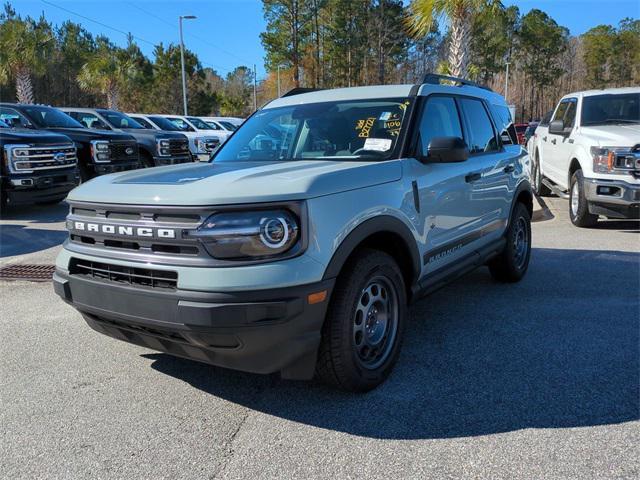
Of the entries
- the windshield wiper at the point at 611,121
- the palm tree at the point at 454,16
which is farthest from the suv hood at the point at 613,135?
the palm tree at the point at 454,16

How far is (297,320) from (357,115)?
190 cm

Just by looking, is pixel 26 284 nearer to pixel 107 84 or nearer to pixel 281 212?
pixel 281 212

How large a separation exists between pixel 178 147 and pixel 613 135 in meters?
10.6

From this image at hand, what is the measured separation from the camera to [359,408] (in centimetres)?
310

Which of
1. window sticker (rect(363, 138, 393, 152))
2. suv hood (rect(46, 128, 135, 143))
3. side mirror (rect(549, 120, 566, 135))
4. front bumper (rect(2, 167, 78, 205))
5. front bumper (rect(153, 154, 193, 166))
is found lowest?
front bumper (rect(2, 167, 78, 205))

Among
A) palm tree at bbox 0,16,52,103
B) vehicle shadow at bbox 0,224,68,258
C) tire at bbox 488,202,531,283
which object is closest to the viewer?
tire at bbox 488,202,531,283

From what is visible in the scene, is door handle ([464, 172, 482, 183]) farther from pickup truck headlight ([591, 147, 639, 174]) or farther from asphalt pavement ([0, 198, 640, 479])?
pickup truck headlight ([591, 147, 639, 174])

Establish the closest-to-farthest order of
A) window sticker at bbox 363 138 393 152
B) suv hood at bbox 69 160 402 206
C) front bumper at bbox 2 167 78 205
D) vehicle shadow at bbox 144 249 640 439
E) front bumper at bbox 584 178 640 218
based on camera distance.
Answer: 1. suv hood at bbox 69 160 402 206
2. vehicle shadow at bbox 144 249 640 439
3. window sticker at bbox 363 138 393 152
4. front bumper at bbox 584 178 640 218
5. front bumper at bbox 2 167 78 205

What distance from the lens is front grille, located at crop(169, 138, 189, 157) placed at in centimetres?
1452

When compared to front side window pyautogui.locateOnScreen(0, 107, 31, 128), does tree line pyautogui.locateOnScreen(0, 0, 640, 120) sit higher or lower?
higher

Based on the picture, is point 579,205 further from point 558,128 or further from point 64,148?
point 64,148

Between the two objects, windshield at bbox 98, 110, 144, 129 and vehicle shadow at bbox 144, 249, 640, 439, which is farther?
windshield at bbox 98, 110, 144, 129

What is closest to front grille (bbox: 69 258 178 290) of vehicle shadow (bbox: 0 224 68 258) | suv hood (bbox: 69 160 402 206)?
suv hood (bbox: 69 160 402 206)

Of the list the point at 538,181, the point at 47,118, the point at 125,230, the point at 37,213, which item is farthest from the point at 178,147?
the point at 125,230
